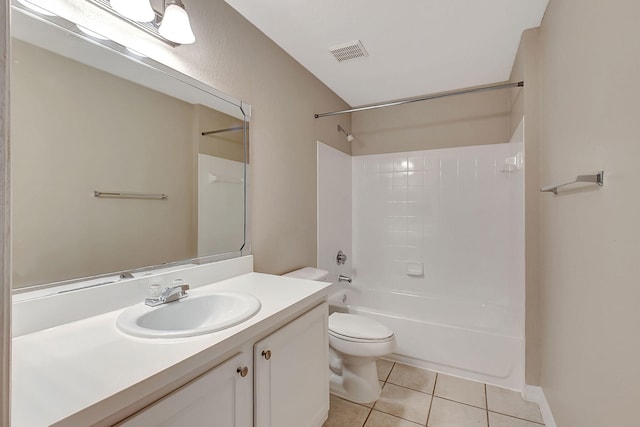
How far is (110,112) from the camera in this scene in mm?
1085

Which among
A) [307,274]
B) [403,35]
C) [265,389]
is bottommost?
[265,389]

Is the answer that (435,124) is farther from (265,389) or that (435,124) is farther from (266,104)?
(265,389)

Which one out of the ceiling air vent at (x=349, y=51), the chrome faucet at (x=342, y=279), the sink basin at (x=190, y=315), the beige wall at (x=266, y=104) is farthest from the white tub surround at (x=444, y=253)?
the sink basin at (x=190, y=315)

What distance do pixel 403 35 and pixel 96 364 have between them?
2.17m

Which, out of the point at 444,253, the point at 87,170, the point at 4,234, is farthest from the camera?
the point at 444,253

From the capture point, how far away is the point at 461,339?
6.73 feet

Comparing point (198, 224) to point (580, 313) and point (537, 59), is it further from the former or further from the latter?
point (537, 59)

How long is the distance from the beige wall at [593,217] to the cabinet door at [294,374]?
1041 mm

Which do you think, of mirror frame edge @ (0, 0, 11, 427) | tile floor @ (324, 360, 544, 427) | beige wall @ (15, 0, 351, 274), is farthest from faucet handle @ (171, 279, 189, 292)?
tile floor @ (324, 360, 544, 427)

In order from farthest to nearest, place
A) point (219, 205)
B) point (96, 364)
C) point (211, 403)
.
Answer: point (219, 205)
point (211, 403)
point (96, 364)

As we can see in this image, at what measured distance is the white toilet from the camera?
5.74ft

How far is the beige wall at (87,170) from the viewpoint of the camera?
879 millimetres

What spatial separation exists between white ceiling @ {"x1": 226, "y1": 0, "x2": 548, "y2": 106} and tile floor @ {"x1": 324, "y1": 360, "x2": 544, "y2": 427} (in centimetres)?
231

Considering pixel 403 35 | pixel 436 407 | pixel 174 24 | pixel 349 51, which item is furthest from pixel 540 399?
pixel 174 24
